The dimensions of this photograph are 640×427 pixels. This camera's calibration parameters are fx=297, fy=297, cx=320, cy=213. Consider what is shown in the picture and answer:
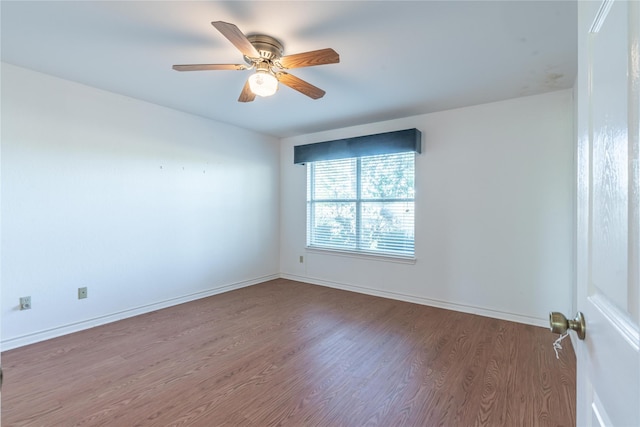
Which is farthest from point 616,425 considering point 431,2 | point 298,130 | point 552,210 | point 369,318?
point 298,130

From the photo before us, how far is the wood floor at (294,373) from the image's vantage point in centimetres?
170

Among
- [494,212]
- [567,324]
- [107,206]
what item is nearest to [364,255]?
[494,212]

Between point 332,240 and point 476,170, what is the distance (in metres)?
2.15

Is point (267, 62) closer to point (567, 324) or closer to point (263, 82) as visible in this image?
point (263, 82)

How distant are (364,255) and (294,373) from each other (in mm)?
2241

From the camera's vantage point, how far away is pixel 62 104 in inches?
108

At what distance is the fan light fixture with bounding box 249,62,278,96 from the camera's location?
79.7 inches

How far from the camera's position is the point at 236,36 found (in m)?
1.66

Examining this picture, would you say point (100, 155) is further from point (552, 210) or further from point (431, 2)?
point (552, 210)

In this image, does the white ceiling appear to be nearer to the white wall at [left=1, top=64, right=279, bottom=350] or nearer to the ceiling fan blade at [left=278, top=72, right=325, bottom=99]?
the ceiling fan blade at [left=278, top=72, right=325, bottom=99]

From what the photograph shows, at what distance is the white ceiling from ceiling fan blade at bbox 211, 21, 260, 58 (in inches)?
8.1

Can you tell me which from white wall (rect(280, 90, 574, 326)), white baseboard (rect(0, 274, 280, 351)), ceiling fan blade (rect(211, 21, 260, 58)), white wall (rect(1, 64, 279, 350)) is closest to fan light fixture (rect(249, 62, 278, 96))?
ceiling fan blade (rect(211, 21, 260, 58))

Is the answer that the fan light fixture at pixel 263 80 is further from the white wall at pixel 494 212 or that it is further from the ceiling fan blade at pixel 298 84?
the white wall at pixel 494 212

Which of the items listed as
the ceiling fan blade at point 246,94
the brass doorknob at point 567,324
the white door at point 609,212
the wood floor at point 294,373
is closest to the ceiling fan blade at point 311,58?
the ceiling fan blade at point 246,94
